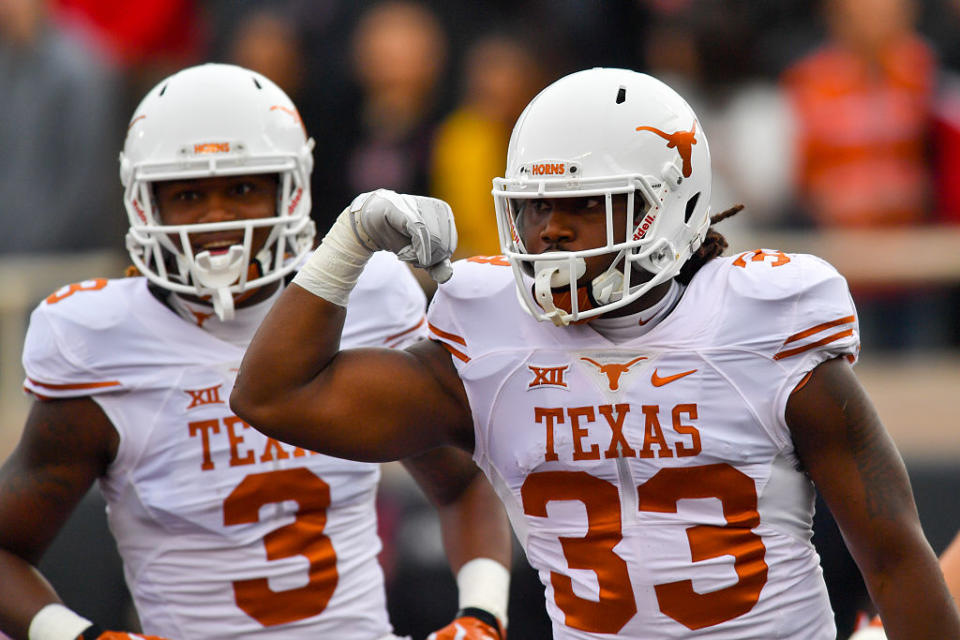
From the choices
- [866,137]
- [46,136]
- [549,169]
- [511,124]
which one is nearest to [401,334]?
[549,169]

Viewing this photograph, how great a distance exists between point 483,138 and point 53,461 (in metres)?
3.20

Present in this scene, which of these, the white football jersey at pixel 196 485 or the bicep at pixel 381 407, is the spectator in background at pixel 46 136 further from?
the bicep at pixel 381 407

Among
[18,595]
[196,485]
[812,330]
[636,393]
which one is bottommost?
[18,595]

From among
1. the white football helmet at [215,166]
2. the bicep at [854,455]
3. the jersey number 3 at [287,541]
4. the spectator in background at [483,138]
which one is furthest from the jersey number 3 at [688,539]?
the spectator in background at [483,138]

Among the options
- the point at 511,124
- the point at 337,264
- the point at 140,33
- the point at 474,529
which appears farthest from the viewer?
the point at 140,33

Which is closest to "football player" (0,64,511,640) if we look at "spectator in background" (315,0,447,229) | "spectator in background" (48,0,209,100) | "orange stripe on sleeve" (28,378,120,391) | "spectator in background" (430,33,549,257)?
"orange stripe on sleeve" (28,378,120,391)

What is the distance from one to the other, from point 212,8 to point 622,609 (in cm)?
486

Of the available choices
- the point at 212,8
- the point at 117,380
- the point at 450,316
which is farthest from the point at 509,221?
the point at 212,8

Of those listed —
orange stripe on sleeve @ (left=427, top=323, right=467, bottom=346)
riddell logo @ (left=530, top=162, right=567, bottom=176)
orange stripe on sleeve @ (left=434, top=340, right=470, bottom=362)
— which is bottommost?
orange stripe on sleeve @ (left=434, top=340, right=470, bottom=362)

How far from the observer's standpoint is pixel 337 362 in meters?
2.79

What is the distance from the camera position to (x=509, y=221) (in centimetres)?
278

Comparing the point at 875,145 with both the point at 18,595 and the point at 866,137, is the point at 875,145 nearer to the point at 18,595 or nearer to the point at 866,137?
the point at 866,137

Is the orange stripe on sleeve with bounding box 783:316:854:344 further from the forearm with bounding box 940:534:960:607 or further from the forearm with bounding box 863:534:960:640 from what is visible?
the forearm with bounding box 940:534:960:607

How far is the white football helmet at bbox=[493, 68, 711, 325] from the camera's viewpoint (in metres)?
2.66
